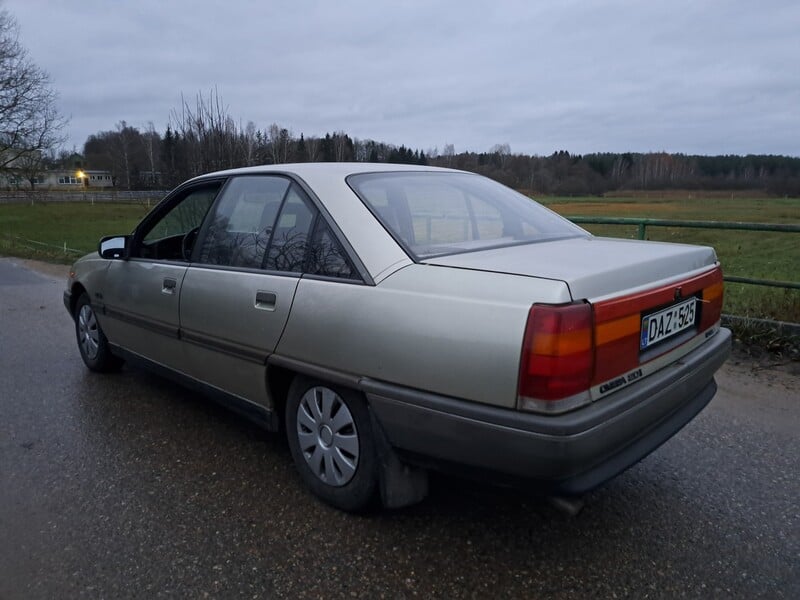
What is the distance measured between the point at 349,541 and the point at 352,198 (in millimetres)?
1529

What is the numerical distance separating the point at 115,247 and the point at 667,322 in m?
3.74

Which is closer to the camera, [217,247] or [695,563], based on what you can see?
[695,563]

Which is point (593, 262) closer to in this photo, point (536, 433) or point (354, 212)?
point (536, 433)

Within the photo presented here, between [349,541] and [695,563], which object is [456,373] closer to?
[349,541]

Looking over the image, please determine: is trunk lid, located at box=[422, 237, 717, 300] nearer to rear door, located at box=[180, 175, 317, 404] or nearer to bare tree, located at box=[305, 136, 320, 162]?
rear door, located at box=[180, 175, 317, 404]

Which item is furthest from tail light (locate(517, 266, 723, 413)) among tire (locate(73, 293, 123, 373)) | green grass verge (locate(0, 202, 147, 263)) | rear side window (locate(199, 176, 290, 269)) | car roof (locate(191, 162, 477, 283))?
green grass verge (locate(0, 202, 147, 263))

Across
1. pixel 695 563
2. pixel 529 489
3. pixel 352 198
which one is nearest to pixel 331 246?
pixel 352 198

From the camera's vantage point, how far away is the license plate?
7.95 feet

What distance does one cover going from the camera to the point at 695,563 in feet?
8.00

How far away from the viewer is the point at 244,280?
3.14 meters

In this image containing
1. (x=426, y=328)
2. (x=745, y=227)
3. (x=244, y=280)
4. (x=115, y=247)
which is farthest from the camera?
(x=745, y=227)

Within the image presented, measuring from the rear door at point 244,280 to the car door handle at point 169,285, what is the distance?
13 cm

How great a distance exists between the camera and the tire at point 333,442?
261 centimetres

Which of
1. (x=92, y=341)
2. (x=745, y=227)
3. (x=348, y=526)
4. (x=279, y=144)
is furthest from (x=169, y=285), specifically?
(x=279, y=144)
